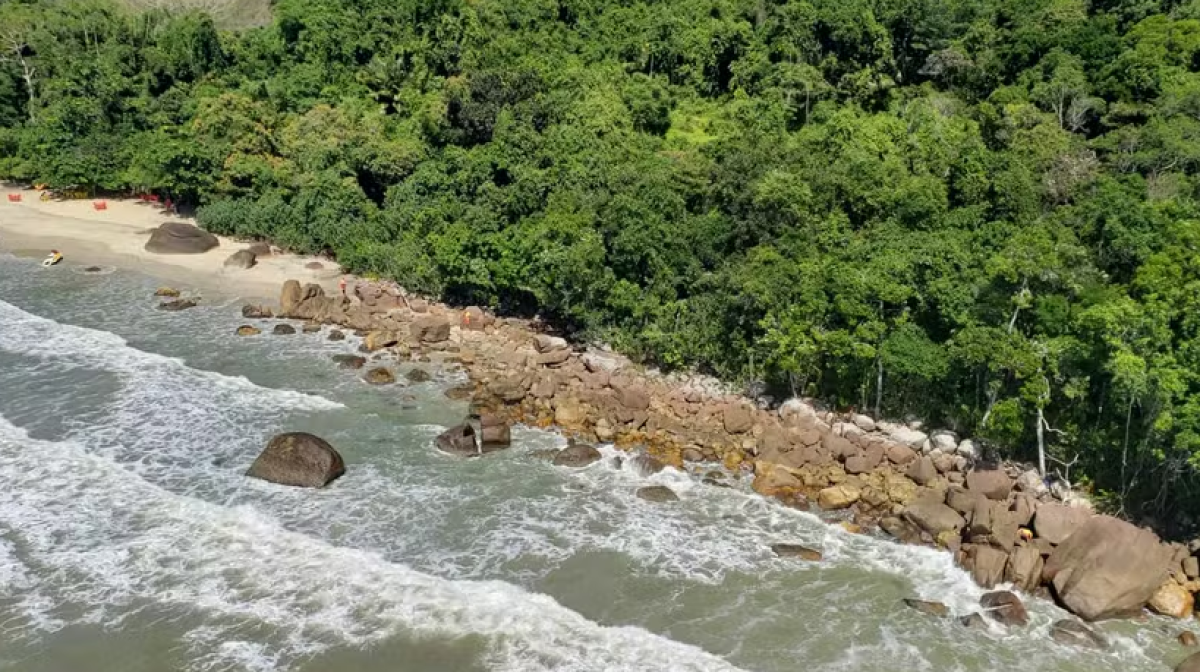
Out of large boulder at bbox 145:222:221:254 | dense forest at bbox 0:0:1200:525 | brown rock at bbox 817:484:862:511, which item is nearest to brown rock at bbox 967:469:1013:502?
dense forest at bbox 0:0:1200:525

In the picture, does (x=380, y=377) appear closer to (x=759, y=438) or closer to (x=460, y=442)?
(x=460, y=442)

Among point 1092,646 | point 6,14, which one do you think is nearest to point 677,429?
point 1092,646

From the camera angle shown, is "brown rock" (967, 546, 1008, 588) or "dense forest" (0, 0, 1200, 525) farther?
"dense forest" (0, 0, 1200, 525)

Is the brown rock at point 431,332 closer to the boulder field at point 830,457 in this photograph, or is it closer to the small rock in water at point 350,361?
the boulder field at point 830,457

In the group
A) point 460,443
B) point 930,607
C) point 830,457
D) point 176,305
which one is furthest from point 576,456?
point 176,305

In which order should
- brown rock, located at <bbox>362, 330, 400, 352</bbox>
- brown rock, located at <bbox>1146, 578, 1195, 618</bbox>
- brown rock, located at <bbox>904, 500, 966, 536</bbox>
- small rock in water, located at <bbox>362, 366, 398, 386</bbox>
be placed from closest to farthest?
1. brown rock, located at <bbox>1146, 578, 1195, 618</bbox>
2. brown rock, located at <bbox>904, 500, 966, 536</bbox>
3. small rock in water, located at <bbox>362, 366, 398, 386</bbox>
4. brown rock, located at <bbox>362, 330, 400, 352</bbox>

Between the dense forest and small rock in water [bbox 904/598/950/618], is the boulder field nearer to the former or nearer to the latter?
small rock in water [bbox 904/598/950/618]

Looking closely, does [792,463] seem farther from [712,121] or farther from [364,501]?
[712,121]
